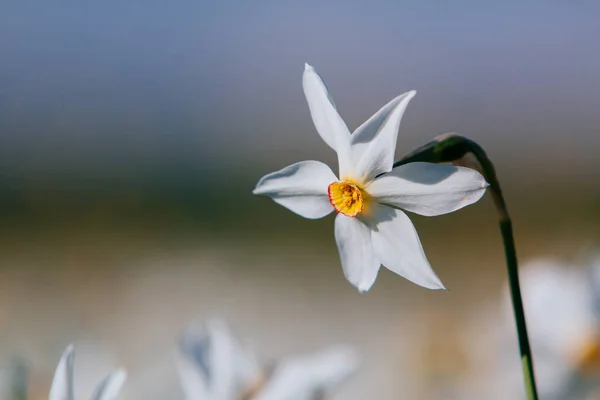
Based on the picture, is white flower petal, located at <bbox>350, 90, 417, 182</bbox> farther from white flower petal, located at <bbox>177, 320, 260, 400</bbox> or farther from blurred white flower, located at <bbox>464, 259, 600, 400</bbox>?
blurred white flower, located at <bbox>464, 259, 600, 400</bbox>

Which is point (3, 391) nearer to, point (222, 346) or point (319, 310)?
point (222, 346)

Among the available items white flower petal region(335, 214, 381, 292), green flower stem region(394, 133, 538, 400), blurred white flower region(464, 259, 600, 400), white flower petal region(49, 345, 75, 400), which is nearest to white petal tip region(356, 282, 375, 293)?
white flower petal region(335, 214, 381, 292)

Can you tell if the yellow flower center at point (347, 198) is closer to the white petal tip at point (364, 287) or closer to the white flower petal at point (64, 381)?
the white petal tip at point (364, 287)

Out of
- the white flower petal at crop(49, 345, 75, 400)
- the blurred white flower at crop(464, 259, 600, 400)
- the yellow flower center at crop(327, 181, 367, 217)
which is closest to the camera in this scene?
the white flower petal at crop(49, 345, 75, 400)

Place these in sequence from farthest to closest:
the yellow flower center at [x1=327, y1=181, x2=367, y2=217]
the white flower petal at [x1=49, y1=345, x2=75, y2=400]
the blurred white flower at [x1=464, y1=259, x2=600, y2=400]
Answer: the blurred white flower at [x1=464, y1=259, x2=600, y2=400]
the yellow flower center at [x1=327, y1=181, x2=367, y2=217]
the white flower petal at [x1=49, y1=345, x2=75, y2=400]

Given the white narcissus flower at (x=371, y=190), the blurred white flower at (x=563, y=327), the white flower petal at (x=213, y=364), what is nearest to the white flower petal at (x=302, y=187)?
the white narcissus flower at (x=371, y=190)

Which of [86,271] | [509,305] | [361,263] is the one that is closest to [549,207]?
[86,271]

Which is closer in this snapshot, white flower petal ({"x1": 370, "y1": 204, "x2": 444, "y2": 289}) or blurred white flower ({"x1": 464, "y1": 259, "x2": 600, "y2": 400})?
white flower petal ({"x1": 370, "y1": 204, "x2": 444, "y2": 289})
